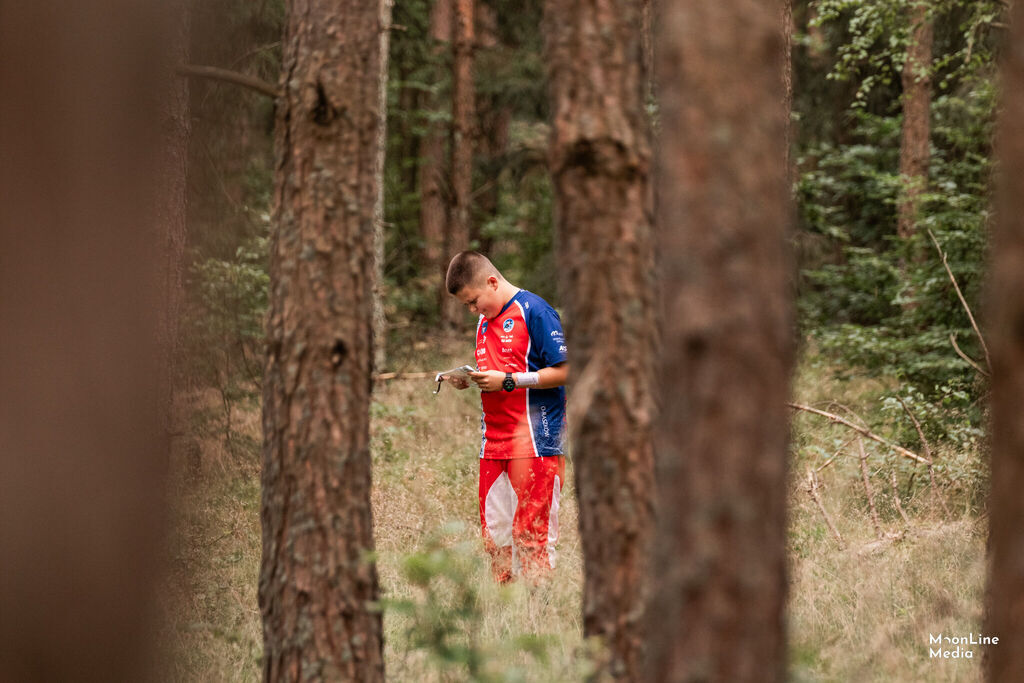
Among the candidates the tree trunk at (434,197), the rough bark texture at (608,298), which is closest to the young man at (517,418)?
the rough bark texture at (608,298)

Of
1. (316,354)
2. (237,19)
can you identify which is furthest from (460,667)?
(237,19)

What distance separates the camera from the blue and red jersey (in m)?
6.08

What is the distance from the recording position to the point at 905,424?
957 cm

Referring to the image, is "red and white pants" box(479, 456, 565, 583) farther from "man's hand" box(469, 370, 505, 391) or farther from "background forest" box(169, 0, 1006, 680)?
"man's hand" box(469, 370, 505, 391)

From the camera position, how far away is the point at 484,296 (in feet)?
20.2

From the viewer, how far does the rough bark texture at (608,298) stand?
3.88 meters

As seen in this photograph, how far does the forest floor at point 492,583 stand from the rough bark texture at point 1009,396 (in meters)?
0.68

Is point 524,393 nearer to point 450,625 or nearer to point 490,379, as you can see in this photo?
point 490,379

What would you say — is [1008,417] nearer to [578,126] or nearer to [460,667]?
[578,126]

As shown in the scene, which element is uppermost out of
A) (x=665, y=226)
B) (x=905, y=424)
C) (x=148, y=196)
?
(x=148, y=196)

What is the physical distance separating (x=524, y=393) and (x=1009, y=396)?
3.36m

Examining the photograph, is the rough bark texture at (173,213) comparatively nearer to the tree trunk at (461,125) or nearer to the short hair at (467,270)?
the short hair at (467,270)

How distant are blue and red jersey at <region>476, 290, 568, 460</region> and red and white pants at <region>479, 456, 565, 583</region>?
0.31 ft

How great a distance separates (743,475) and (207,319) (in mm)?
7653
